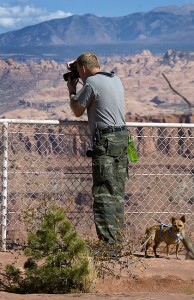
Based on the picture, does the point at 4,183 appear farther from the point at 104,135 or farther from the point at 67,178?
the point at 104,135

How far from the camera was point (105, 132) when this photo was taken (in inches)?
248

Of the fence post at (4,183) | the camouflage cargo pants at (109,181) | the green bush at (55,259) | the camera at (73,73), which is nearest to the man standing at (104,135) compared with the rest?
the camouflage cargo pants at (109,181)

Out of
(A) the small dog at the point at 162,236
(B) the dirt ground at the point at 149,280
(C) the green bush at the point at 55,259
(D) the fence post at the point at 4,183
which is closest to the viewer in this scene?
(C) the green bush at the point at 55,259

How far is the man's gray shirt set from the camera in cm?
620

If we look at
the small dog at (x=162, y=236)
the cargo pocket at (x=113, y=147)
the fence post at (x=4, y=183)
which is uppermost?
the cargo pocket at (x=113, y=147)

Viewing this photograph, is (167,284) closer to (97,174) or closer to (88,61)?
(97,174)

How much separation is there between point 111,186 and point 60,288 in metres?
1.05

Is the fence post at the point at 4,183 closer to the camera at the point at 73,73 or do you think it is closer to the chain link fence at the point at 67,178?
the chain link fence at the point at 67,178

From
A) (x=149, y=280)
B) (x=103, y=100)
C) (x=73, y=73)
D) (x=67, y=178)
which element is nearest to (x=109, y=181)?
(x=103, y=100)

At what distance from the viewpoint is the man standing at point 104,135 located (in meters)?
6.23

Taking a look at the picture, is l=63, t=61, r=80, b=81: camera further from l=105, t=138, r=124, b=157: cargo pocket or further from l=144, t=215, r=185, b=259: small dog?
l=144, t=215, r=185, b=259: small dog

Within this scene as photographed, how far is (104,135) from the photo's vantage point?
248 inches

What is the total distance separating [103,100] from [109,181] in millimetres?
659

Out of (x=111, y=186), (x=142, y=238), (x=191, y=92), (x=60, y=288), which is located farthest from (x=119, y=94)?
(x=191, y=92)
